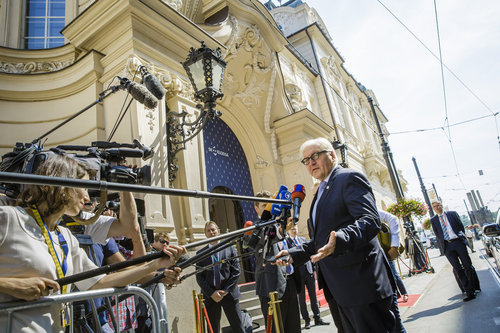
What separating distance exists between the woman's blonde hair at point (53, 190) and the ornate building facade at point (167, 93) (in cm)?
311

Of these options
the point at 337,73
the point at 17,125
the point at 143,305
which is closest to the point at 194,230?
the point at 143,305

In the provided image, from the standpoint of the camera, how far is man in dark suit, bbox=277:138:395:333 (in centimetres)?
188

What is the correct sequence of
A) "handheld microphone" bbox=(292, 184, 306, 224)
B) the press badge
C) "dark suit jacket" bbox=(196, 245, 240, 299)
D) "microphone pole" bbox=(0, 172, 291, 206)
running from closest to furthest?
1. "microphone pole" bbox=(0, 172, 291, 206)
2. the press badge
3. "handheld microphone" bbox=(292, 184, 306, 224)
4. "dark suit jacket" bbox=(196, 245, 240, 299)

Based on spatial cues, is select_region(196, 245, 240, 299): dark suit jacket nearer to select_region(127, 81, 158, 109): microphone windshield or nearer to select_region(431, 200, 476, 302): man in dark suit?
select_region(127, 81, 158, 109): microphone windshield

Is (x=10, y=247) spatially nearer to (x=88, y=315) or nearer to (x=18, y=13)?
(x=88, y=315)

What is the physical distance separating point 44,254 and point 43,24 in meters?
7.31

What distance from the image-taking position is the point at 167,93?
19.1 ft

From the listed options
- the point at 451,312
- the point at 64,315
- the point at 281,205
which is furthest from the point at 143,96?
the point at 451,312

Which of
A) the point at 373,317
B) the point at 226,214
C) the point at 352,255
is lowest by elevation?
the point at 373,317

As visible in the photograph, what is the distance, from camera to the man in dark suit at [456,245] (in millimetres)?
5469

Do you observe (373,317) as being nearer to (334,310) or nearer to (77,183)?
(334,310)

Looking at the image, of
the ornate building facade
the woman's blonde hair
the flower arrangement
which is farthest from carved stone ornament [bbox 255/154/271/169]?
the woman's blonde hair

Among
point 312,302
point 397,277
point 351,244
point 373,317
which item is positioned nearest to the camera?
point 351,244

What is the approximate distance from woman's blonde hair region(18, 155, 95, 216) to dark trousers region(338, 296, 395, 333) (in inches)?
69.8
